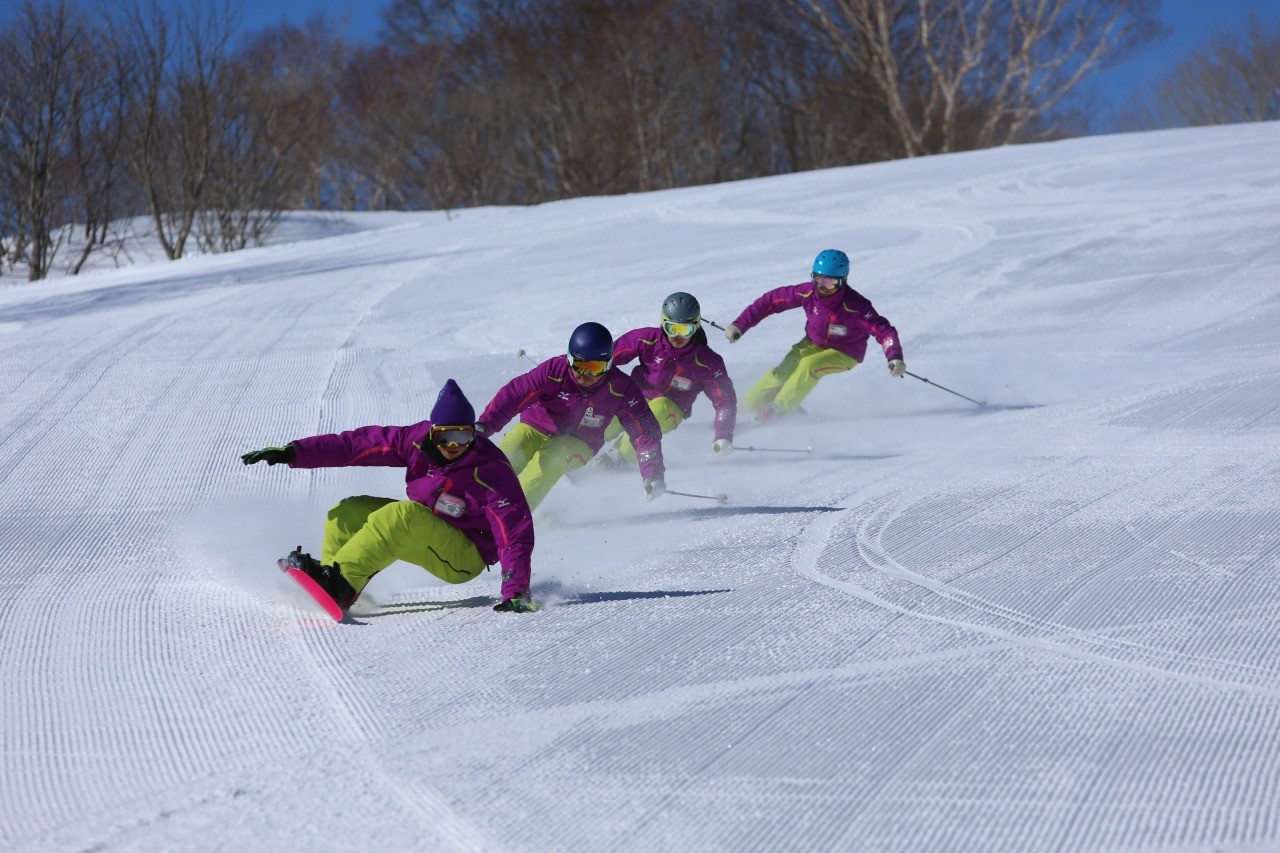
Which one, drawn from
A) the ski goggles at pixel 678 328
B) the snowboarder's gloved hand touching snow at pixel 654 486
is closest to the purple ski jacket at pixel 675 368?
the ski goggles at pixel 678 328

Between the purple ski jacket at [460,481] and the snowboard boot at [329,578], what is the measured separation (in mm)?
402

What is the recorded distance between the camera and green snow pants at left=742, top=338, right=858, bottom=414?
28.9ft

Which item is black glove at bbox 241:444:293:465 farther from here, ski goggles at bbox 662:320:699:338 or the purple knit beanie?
ski goggles at bbox 662:320:699:338

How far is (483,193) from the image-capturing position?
1277 inches

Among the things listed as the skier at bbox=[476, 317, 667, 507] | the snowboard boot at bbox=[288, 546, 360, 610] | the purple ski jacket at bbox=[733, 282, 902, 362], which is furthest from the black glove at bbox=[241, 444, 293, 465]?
the purple ski jacket at bbox=[733, 282, 902, 362]

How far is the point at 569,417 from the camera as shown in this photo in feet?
22.2

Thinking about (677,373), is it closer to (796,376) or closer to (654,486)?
(796,376)

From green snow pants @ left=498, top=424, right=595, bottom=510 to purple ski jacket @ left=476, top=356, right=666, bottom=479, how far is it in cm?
4

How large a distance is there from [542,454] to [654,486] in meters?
0.65

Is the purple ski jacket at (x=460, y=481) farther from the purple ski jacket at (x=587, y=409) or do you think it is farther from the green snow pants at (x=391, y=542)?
the purple ski jacket at (x=587, y=409)

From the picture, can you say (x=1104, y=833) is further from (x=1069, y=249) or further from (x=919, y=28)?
(x=919, y=28)

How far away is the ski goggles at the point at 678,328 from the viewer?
24.8 ft

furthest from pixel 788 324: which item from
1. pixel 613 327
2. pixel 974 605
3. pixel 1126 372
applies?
pixel 974 605

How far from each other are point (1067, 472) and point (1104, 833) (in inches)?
164
